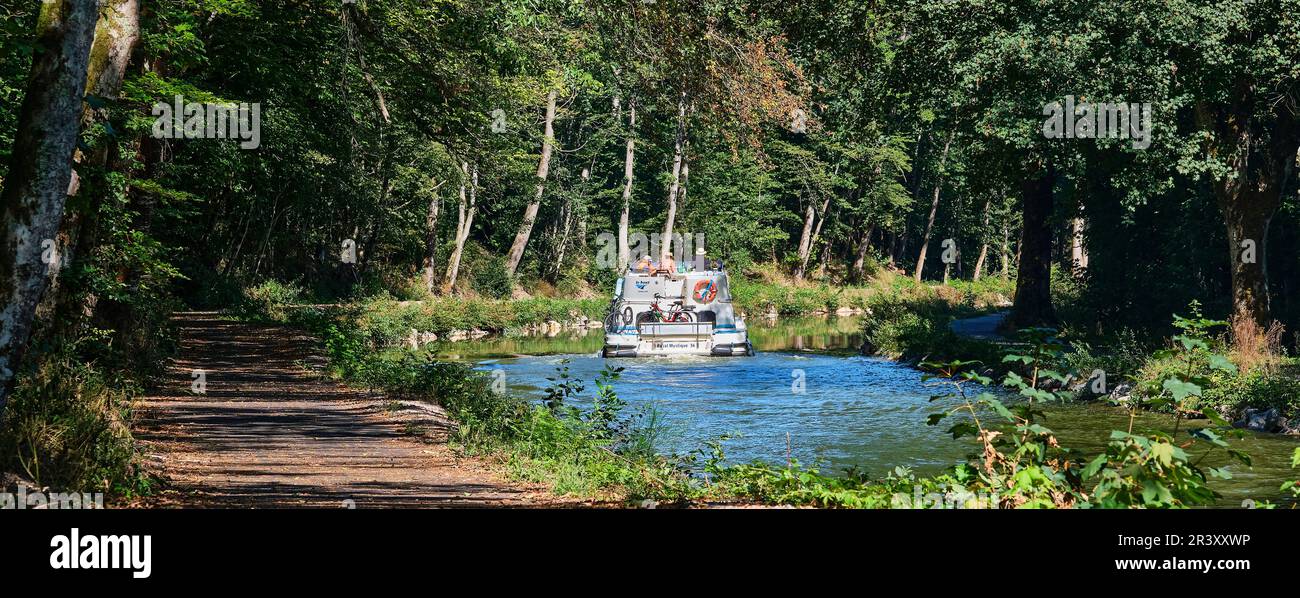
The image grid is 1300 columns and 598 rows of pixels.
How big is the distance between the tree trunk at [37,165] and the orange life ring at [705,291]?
2489 cm

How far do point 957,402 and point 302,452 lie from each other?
15.7m

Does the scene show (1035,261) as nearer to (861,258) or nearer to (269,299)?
(269,299)

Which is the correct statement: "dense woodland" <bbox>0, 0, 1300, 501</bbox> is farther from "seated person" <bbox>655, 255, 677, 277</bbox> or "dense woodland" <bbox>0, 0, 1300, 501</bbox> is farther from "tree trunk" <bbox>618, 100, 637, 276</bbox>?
"tree trunk" <bbox>618, 100, 637, 276</bbox>

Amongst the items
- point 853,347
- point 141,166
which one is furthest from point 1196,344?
point 853,347

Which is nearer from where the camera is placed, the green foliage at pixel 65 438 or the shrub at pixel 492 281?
the green foliage at pixel 65 438

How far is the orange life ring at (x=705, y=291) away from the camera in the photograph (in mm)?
31328

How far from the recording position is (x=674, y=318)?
30.4 meters

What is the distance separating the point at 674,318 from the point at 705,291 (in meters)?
1.53

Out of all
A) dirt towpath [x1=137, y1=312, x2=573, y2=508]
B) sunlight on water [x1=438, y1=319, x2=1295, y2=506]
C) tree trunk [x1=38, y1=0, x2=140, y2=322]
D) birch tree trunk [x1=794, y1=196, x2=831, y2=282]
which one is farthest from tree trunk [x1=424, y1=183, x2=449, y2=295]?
tree trunk [x1=38, y1=0, x2=140, y2=322]

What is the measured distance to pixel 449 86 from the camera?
18.7 meters

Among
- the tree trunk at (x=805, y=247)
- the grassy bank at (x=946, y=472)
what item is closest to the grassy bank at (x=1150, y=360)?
the grassy bank at (x=946, y=472)

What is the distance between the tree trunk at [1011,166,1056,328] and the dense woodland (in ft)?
0.23

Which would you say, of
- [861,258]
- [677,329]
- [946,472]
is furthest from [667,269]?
[861,258]

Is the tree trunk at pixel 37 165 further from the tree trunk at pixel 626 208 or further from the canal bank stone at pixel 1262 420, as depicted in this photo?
the tree trunk at pixel 626 208
